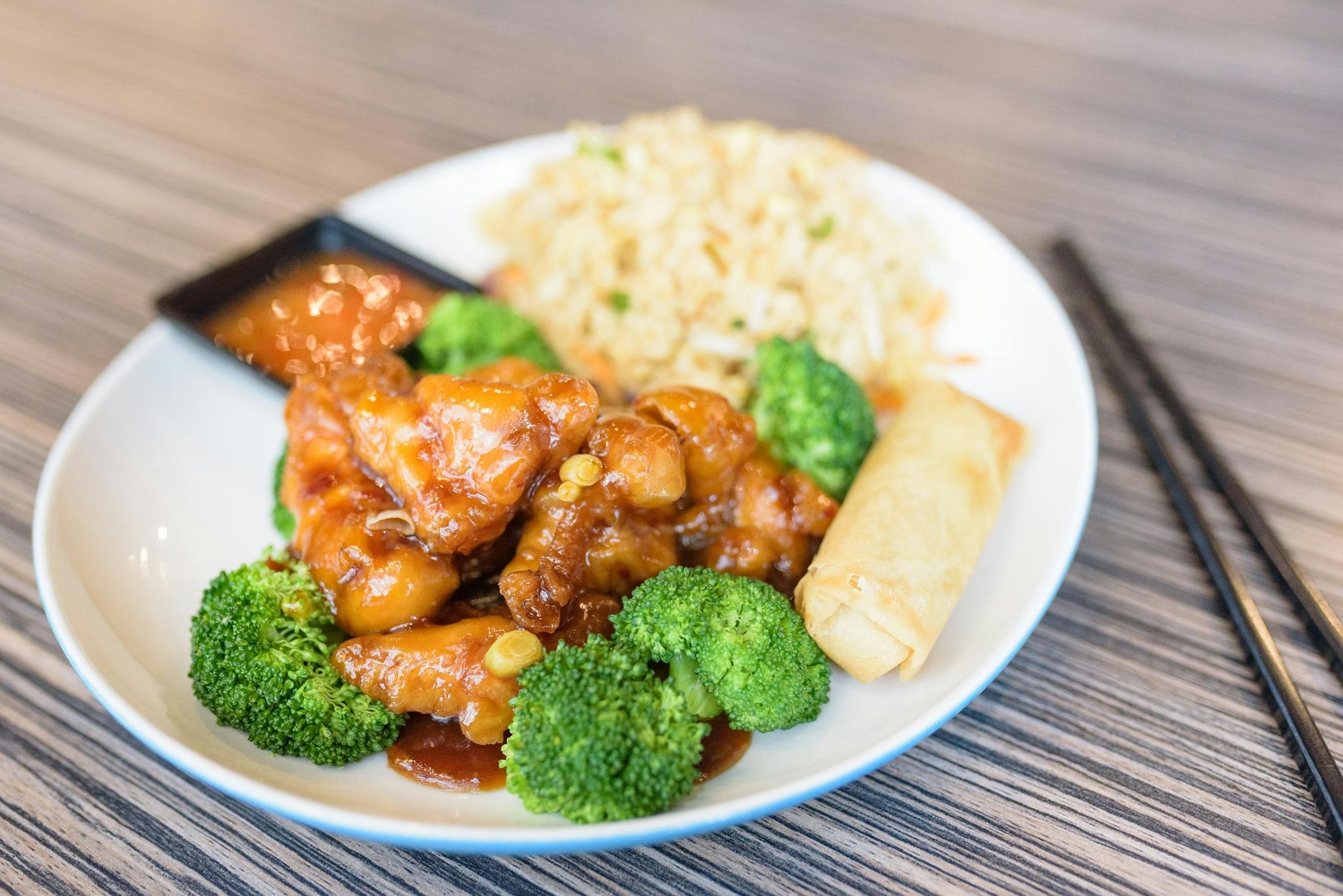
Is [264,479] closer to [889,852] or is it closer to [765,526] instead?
[765,526]

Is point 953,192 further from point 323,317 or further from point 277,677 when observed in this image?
point 277,677

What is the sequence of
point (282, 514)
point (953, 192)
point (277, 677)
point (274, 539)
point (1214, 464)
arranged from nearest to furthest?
point (277, 677), point (282, 514), point (274, 539), point (1214, 464), point (953, 192)

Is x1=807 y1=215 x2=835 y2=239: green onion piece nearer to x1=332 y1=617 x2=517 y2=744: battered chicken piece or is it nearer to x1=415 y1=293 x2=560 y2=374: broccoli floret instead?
x1=415 y1=293 x2=560 y2=374: broccoli floret

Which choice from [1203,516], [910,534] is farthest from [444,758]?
[1203,516]

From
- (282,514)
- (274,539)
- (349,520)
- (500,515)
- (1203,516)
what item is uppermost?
(1203,516)

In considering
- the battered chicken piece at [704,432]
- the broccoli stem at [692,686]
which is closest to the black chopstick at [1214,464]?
the battered chicken piece at [704,432]

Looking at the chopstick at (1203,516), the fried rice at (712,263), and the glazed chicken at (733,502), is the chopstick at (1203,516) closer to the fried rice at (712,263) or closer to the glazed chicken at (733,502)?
the fried rice at (712,263)
